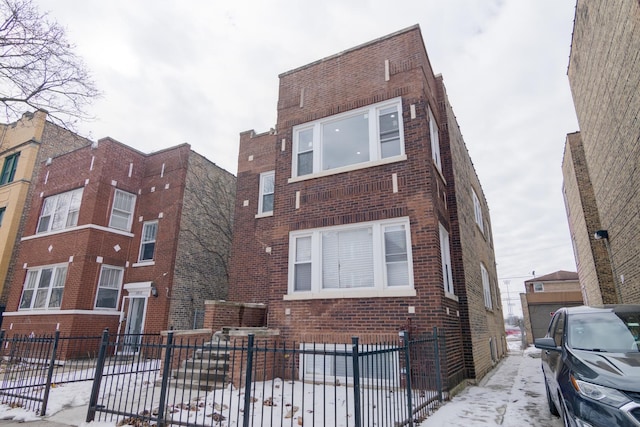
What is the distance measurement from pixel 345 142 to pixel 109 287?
39.7 ft

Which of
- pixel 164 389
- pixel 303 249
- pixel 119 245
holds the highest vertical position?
pixel 119 245

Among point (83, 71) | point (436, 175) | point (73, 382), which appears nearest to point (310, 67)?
point (436, 175)

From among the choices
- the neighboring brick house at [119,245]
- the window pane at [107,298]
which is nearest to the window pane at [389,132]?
the neighboring brick house at [119,245]

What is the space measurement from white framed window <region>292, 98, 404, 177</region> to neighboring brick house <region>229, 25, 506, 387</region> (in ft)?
0.10

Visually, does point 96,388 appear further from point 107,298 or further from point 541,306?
point 541,306

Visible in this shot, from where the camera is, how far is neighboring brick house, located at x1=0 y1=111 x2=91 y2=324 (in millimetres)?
17984

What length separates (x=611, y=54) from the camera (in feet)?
30.5

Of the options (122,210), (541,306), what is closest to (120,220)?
(122,210)

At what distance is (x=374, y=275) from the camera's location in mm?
8281

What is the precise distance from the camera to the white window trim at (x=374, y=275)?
26.3ft

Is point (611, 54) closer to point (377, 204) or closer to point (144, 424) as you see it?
point (377, 204)

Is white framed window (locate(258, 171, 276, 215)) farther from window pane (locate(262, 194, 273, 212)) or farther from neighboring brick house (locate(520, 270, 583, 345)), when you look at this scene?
neighboring brick house (locate(520, 270, 583, 345))

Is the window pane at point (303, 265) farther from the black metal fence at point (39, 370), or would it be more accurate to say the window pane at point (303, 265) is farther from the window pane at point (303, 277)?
the black metal fence at point (39, 370)

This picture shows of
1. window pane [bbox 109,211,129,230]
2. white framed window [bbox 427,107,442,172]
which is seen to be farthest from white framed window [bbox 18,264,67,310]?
white framed window [bbox 427,107,442,172]
